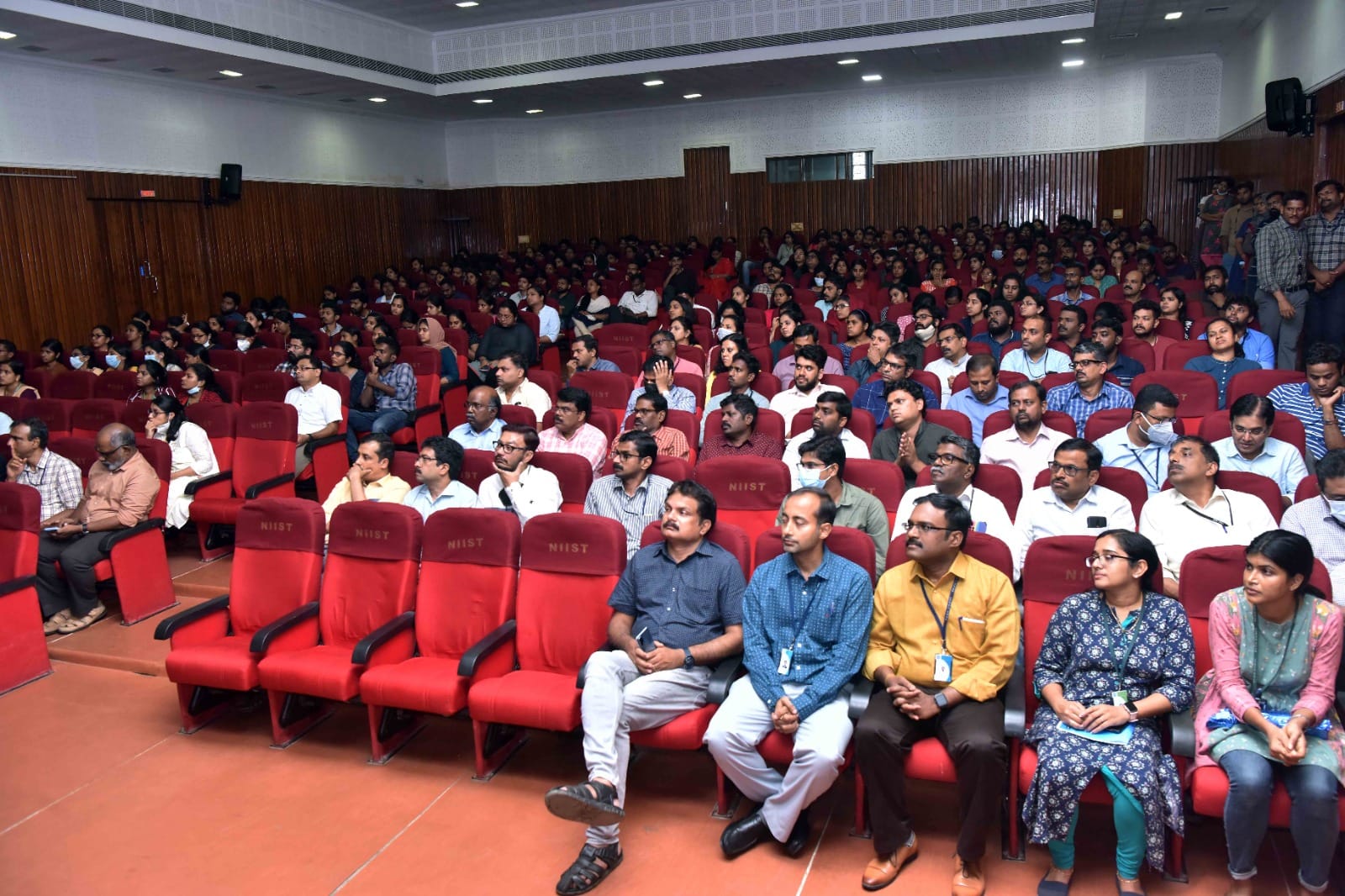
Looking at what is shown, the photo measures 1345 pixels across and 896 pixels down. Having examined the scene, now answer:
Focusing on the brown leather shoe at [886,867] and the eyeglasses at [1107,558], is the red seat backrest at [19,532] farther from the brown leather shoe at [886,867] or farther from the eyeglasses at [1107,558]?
the eyeglasses at [1107,558]

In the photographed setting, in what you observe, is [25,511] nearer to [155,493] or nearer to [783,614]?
[155,493]

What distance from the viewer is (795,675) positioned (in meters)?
3.07

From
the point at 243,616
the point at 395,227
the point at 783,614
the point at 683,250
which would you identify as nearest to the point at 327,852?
the point at 243,616

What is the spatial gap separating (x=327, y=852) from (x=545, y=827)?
0.67 metres

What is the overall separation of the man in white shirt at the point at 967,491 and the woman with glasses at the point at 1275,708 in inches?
38.3

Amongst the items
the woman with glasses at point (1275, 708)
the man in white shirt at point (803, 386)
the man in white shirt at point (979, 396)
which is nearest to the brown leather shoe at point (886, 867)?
the woman with glasses at point (1275, 708)

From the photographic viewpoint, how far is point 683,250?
507 inches

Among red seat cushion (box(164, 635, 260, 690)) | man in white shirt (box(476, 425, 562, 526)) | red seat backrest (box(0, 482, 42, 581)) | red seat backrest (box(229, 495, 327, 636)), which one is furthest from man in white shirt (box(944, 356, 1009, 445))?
red seat backrest (box(0, 482, 42, 581))

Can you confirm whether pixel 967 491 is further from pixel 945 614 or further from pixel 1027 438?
pixel 945 614

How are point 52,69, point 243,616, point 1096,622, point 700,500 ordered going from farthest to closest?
1. point 52,69
2. point 243,616
3. point 700,500
4. point 1096,622

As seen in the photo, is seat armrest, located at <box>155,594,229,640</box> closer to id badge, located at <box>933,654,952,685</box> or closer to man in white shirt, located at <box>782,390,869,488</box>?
man in white shirt, located at <box>782,390,869,488</box>

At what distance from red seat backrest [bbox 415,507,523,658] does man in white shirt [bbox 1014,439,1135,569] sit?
1.90 metres

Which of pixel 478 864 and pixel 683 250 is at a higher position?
pixel 683 250

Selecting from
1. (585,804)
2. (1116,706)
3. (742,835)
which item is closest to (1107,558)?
(1116,706)
